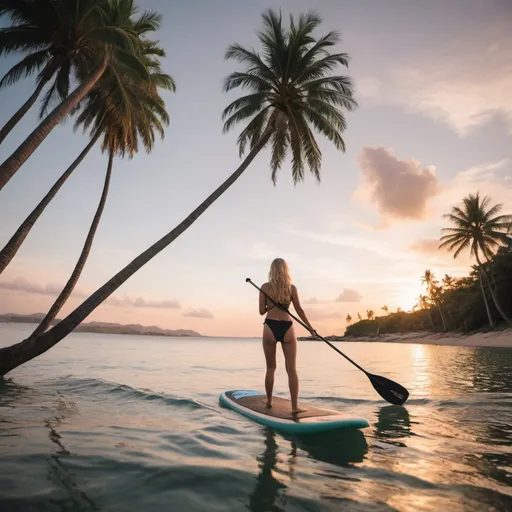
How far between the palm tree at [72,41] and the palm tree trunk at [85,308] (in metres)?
3.40

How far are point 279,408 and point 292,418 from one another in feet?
2.74

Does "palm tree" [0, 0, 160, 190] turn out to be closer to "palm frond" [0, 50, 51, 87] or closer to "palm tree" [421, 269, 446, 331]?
"palm frond" [0, 50, 51, 87]

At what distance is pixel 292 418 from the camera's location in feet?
17.0

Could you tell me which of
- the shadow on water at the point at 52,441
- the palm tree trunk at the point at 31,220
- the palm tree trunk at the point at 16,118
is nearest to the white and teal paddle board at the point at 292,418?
the shadow on water at the point at 52,441

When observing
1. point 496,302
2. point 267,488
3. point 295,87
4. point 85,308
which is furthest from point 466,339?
point 267,488

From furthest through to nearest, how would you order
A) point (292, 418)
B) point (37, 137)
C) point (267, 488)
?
point (37, 137) < point (292, 418) < point (267, 488)

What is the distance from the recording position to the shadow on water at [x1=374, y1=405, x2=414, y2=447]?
5046 mm

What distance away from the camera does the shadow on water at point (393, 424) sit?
5.05m

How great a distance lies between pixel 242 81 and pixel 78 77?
609 centimetres

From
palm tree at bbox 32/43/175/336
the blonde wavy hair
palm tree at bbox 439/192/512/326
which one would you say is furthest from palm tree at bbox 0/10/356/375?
palm tree at bbox 439/192/512/326

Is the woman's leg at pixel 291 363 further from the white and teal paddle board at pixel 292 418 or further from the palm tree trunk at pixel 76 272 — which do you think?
the palm tree trunk at pixel 76 272

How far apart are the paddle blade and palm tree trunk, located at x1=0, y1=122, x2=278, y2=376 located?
244 inches

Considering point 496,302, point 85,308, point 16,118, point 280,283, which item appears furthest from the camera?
point 496,302

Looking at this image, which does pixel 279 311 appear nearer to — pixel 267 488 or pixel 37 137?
pixel 267 488
